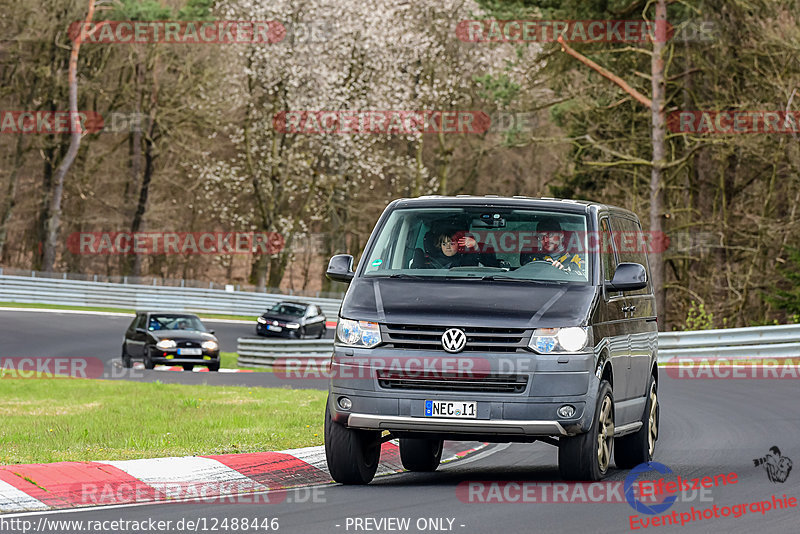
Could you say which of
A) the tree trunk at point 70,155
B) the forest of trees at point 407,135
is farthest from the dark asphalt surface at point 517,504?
the tree trunk at point 70,155

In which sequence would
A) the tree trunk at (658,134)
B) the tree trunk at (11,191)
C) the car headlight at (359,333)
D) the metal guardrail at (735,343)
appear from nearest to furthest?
the car headlight at (359,333)
the metal guardrail at (735,343)
the tree trunk at (658,134)
the tree trunk at (11,191)

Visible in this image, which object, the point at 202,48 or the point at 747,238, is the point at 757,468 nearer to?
the point at 747,238

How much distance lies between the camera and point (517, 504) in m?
8.91

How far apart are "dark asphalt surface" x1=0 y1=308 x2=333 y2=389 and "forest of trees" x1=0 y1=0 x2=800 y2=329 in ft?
37.5

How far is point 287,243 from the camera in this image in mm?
61844

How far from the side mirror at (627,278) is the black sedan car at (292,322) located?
121ft

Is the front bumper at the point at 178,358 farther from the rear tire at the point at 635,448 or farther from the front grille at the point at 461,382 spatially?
the front grille at the point at 461,382

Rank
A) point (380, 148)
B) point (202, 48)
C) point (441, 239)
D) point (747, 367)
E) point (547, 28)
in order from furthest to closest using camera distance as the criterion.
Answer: point (380, 148), point (202, 48), point (547, 28), point (747, 367), point (441, 239)

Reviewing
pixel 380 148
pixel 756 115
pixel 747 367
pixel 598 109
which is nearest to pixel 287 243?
pixel 380 148

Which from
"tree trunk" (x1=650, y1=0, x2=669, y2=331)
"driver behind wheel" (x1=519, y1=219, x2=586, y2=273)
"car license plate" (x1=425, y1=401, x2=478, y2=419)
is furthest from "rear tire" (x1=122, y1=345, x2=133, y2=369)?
"car license plate" (x1=425, y1=401, x2=478, y2=419)

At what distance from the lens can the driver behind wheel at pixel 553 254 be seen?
10.3 m

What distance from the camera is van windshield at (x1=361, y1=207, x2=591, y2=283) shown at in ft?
33.5

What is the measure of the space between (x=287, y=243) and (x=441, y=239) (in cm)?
5168

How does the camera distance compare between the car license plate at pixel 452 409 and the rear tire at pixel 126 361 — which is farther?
the rear tire at pixel 126 361
